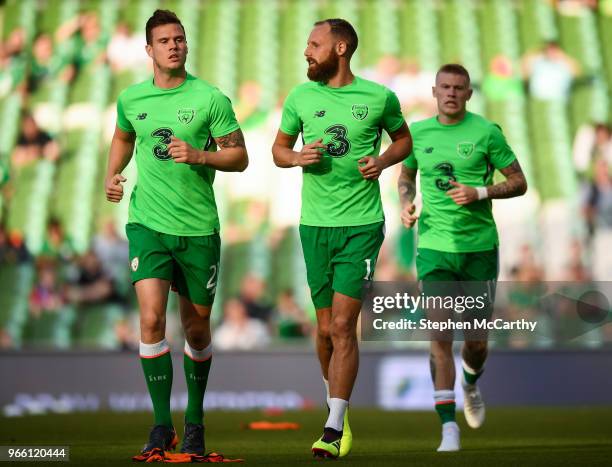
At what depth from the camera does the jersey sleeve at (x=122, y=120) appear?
23.4 feet

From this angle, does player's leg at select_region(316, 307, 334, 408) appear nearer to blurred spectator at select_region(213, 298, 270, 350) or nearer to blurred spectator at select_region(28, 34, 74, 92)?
blurred spectator at select_region(213, 298, 270, 350)

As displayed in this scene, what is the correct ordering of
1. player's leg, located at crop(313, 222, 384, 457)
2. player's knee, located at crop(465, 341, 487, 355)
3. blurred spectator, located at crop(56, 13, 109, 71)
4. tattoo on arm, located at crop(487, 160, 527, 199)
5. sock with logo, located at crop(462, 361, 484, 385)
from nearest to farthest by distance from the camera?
player's leg, located at crop(313, 222, 384, 457) → tattoo on arm, located at crop(487, 160, 527, 199) → player's knee, located at crop(465, 341, 487, 355) → sock with logo, located at crop(462, 361, 484, 385) → blurred spectator, located at crop(56, 13, 109, 71)

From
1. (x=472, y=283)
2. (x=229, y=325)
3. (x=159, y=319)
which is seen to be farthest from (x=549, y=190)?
(x=159, y=319)

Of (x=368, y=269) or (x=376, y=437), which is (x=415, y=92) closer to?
(x=376, y=437)

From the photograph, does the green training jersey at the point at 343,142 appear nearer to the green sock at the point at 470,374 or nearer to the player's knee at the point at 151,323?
the player's knee at the point at 151,323

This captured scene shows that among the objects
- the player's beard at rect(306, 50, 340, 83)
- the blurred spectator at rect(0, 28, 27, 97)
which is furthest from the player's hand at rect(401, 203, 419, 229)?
the blurred spectator at rect(0, 28, 27, 97)

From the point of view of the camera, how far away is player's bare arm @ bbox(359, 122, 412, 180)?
6.98 m

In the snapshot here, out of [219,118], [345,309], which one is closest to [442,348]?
[345,309]

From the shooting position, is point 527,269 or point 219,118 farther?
point 527,269

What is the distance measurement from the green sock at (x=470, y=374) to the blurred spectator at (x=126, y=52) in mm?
14872

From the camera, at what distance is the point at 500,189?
847 centimetres

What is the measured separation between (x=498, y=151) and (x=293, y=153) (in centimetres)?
213

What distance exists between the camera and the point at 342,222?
718 cm

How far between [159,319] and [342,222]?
1235 millimetres
